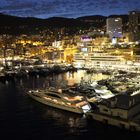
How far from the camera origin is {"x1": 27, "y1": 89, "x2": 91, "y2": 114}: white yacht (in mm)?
15013

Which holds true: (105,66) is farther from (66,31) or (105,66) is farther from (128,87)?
(66,31)

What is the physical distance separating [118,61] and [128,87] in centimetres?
1324

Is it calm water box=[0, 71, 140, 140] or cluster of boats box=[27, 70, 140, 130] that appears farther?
cluster of boats box=[27, 70, 140, 130]

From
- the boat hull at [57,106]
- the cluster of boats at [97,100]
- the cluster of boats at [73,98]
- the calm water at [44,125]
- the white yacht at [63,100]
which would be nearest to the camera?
the calm water at [44,125]

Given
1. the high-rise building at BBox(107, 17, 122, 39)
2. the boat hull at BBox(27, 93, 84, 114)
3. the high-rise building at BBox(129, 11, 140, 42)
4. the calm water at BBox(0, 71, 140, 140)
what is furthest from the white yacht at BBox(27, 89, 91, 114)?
the high-rise building at BBox(107, 17, 122, 39)

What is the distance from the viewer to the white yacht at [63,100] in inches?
591

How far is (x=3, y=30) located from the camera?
71.0 metres

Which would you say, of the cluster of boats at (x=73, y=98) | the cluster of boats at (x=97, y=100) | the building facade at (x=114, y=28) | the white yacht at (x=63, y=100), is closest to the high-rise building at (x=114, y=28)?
the building facade at (x=114, y=28)

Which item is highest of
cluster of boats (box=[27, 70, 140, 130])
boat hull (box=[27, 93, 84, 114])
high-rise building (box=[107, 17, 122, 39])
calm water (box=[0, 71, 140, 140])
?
high-rise building (box=[107, 17, 122, 39])

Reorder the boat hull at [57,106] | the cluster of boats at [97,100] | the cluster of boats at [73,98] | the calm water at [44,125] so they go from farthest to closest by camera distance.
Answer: the cluster of boats at [73,98] → the boat hull at [57,106] → the cluster of boats at [97,100] → the calm water at [44,125]

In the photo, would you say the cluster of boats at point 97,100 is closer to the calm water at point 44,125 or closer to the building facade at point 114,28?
the calm water at point 44,125

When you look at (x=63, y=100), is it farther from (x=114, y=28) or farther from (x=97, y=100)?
(x=114, y=28)

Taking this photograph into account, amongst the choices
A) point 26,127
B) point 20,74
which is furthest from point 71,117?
point 20,74

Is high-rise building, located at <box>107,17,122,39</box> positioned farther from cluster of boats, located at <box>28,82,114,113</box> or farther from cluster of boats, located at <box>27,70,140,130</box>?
cluster of boats, located at <box>28,82,114,113</box>
